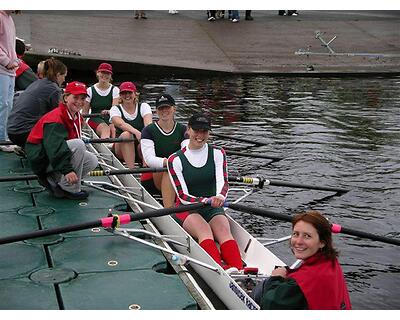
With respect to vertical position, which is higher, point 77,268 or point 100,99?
point 100,99

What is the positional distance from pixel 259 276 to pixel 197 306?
31.7 inches

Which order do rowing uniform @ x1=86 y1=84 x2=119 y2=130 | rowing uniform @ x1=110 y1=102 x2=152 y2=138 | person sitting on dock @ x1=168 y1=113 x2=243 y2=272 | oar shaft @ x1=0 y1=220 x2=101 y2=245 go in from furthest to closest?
1. rowing uniform @ x1=86 y1=84 x2=119 y2=130
2. rowing uniform @ x1=110 y1=102 x2=152 y2=138
3. person sitting on dock @ x1=168 y1=113 x2=243 y2=272
4. oar shaft @ x1=0 y1=220 x2=101 y2=245

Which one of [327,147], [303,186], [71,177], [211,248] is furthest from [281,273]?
[327,147]

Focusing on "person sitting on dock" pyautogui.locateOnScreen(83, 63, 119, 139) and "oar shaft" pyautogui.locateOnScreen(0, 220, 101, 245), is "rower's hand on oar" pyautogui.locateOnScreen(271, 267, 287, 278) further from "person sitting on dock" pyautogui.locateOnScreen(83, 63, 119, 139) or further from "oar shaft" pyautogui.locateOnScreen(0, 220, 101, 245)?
"person sitting on dock" pyautogui.locateOnScreen(83, 63, 119, 139)

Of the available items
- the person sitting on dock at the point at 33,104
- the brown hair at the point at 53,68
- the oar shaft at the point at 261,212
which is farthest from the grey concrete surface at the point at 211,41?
the oar shaft at the point at 261,212

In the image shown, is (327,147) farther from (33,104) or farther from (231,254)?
(231,254)

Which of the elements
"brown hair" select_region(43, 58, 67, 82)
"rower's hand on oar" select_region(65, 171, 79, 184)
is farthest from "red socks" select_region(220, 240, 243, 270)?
"brown hair" select_region(43, 58, 67, 82)

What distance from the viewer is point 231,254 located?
6.77 metres

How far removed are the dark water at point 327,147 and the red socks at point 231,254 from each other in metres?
1.47

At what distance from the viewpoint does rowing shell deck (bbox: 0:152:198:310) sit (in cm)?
559

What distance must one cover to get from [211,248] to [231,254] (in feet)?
0.77

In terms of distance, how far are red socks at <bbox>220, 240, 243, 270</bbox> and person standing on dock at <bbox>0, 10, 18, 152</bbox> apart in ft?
15.6

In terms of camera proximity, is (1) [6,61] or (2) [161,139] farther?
(1) [6,61]

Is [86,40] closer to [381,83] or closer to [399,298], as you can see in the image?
[381,83]
